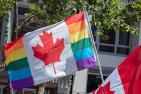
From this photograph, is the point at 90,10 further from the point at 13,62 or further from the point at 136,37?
the point at 136,37

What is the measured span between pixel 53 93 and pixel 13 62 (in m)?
10.9

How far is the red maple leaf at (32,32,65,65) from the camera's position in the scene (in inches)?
399

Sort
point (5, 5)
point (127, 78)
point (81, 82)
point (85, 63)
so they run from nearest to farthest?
1. point (127, 78)
2. point (85, 63)
3. point (5, 5)
4. point (81, 82)

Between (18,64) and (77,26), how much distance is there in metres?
1.36

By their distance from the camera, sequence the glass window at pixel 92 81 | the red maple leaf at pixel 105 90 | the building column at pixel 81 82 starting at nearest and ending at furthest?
the red maple leaf at pixel 105 90 < the building column at pixel 81 82 < the glass window at pixel 92 81

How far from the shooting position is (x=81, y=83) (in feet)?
68.6

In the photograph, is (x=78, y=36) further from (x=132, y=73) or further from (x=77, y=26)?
(x=132, y=73)

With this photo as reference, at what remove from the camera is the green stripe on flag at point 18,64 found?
34.0ft

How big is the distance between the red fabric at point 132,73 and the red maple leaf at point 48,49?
2180 millimetres

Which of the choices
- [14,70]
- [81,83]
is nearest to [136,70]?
[14,70]

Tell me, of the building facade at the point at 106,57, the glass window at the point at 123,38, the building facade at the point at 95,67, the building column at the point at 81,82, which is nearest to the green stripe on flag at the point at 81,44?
the building facade at the point at 95,67

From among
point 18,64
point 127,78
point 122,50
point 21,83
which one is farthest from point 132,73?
point 122,50

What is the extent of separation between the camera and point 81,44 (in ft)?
33.9

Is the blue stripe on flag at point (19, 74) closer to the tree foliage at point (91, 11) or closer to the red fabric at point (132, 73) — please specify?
the red fabric at point (132, 73)
